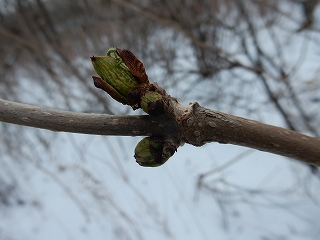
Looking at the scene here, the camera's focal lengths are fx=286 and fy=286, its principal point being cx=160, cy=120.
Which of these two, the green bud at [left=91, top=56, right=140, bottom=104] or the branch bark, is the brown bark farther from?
the green bud at [left=91, top=56, right=140, bottom=104]

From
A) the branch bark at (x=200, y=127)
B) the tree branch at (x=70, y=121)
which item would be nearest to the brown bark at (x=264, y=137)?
the branch bark at (x=200, y=127)

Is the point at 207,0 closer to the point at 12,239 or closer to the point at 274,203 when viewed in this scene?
the point at 274,203

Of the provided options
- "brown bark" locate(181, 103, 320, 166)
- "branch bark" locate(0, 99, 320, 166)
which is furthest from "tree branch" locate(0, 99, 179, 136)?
"brown bark" locate(181, 103, 320, 166)

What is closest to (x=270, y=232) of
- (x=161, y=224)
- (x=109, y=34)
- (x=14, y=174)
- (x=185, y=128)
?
(x=161, y=224)

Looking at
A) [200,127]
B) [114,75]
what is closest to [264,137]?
[200,127]

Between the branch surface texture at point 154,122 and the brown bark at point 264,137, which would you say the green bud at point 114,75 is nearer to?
the branch surface texture at point 154,122

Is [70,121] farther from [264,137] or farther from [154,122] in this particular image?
[264,137]
